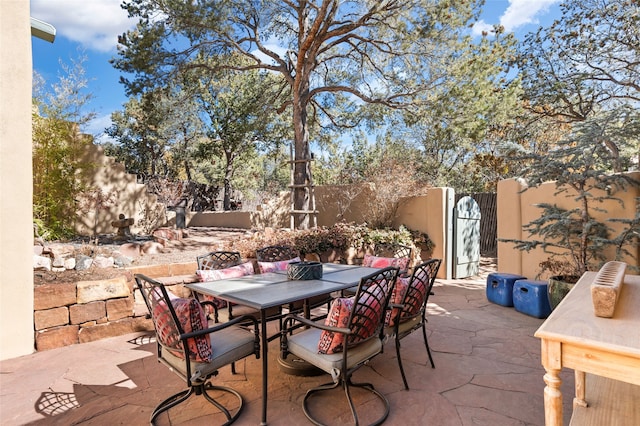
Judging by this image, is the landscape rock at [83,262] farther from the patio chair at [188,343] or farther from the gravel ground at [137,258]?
the patio chair at [188,343]

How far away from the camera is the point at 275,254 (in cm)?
438

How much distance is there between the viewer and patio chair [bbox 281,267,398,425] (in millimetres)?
2027

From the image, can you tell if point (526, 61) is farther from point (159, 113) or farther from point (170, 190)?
point (170, 190)

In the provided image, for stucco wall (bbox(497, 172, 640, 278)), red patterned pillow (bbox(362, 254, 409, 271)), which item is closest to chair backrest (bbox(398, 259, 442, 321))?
red patterned pillow (bbox(362, 254, 409, 271))

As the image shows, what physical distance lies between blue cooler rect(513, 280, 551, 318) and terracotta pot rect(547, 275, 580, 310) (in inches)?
3.2

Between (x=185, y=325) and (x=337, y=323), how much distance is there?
89cm

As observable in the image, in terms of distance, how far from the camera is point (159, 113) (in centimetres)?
746

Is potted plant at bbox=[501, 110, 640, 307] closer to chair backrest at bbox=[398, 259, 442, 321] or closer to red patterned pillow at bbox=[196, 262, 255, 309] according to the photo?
chair backrest at bbox=[398, 259, 442, 321]

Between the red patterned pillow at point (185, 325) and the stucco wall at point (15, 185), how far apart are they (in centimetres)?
221

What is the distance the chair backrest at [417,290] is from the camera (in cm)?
266

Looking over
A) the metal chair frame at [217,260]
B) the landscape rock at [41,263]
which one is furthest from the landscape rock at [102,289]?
the metal chair frame at [217,260]

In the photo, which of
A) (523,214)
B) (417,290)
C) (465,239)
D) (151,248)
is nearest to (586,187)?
(523,214)

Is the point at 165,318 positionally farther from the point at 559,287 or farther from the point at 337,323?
the point at 559,287

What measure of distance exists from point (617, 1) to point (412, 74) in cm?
457
